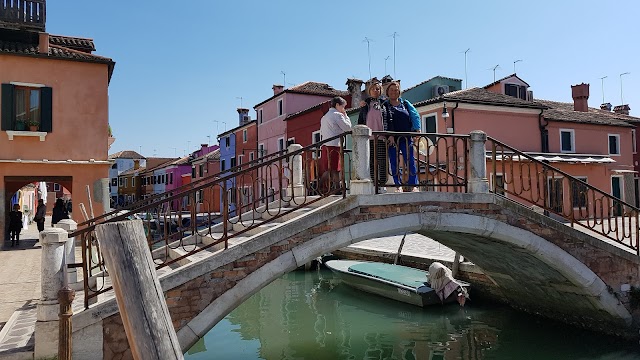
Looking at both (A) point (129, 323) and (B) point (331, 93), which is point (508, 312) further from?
(B) point (331, 93)

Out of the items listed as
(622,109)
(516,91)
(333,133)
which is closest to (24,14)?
(333,133)

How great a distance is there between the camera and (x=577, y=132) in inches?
861

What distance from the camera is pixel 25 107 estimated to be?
14.1 metres

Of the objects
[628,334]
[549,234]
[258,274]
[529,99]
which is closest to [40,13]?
[258,274]

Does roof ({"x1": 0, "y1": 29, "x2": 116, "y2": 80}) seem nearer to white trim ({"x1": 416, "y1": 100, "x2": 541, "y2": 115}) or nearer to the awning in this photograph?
white trim ({"x1": 416, "y1": 100, "x2": 541, "y2": 115})

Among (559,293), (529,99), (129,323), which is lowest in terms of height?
(559,293)

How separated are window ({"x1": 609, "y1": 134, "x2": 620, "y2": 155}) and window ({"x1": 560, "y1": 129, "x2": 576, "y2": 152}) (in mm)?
3011

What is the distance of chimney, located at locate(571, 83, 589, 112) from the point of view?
24938 mm

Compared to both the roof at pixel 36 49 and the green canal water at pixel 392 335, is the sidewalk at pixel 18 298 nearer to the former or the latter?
the green canal water at pixel 392 335

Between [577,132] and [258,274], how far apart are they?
67.9ft

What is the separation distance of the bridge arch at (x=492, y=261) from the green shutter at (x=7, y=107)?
11.5 meters

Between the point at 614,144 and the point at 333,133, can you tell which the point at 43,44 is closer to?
the point at 333,133

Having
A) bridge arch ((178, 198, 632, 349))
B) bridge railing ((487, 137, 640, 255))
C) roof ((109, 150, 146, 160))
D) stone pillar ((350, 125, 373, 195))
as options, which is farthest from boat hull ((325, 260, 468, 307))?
roof ((109, 150, 146, 160))

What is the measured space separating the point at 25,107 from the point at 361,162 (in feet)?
40.0
